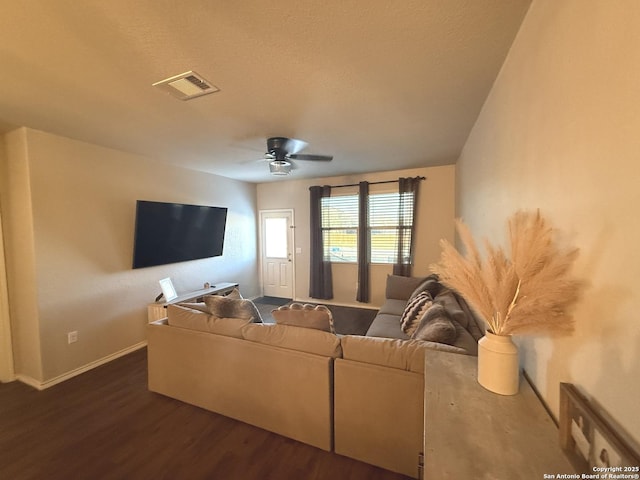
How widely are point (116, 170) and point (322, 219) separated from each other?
3247 mm

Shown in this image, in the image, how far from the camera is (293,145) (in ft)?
9.19

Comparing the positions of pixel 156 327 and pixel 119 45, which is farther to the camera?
pixel 156 327

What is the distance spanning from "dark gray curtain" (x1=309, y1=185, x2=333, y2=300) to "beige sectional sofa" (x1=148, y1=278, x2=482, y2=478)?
9.95 ft

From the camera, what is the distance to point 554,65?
0.94 meters

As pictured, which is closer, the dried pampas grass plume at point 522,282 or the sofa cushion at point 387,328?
the dried pampas grass plume at point 522,282

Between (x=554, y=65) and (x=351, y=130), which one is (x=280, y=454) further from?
A: (x=351, y=130)

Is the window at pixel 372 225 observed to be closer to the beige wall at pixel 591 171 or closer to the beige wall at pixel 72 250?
the beige wall at pixel 72 250

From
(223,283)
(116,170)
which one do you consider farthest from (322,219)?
(116,170)

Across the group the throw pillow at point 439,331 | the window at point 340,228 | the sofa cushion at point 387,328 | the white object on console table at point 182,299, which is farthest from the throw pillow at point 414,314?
the white object on console table at point 182,299

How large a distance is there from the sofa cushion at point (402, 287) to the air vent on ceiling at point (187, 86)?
3292mm

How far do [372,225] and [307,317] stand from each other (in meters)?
3.21

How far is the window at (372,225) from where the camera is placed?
4484 millimetres

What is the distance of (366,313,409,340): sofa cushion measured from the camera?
2.50m

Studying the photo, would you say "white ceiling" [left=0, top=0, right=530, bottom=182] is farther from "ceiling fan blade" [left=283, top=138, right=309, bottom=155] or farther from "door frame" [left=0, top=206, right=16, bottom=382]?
"door frame" [left=0, top=206, right=16, bottom=382]
